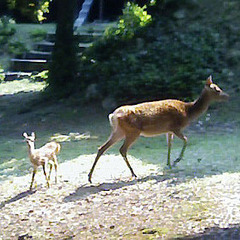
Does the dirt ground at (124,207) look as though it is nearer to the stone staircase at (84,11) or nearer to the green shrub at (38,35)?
the green shrub at (38,35)

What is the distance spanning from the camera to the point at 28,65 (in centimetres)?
2350

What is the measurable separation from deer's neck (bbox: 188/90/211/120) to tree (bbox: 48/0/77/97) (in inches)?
291

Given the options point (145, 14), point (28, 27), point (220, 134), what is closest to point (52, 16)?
point (28, 27)

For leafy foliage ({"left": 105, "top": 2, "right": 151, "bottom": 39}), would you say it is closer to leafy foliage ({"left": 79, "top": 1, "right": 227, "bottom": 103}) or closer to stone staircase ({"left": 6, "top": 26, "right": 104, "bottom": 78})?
leafy foliage ({"left": 79, "top": 1, "right": 227, "bottom": 103})

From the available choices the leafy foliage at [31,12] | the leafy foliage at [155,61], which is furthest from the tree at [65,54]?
the leafy foliage at [31,12]

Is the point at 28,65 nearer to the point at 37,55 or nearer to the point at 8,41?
the point at 37,55

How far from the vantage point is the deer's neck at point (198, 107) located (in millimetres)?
9805

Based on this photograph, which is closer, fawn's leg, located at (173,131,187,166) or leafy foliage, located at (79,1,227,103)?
fawn's leg, located at (173,131,187,166)

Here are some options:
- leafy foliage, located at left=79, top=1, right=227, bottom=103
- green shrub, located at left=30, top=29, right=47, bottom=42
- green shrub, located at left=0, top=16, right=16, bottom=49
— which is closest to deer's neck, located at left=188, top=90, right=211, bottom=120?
leafy foliage, located at left=79, top=1, right=227, bottom=103

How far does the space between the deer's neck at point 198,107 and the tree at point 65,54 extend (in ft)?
24.2

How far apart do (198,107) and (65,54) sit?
7.77 meters

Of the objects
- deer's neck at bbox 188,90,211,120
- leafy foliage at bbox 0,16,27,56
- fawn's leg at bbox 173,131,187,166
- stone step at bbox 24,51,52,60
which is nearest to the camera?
fawn's leg at bbox 173,131,187,166

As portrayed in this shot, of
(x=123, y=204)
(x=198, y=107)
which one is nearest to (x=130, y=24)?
(x=198, y=107)

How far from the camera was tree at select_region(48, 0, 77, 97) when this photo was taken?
17.1 m
